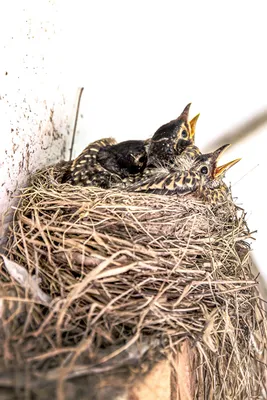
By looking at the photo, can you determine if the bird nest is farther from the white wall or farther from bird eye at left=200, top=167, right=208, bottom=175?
the white wall

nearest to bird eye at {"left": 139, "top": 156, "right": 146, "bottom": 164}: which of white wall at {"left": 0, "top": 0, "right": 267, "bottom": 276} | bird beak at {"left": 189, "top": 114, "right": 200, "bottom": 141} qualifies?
bird beak at {"left": 189, "top": 114, "right": 200, "bottom": 141}

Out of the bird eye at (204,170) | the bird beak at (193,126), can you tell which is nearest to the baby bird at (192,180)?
the bird eye at (204,170)

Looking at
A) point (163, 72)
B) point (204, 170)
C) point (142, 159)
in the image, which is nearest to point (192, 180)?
point (204, 170)

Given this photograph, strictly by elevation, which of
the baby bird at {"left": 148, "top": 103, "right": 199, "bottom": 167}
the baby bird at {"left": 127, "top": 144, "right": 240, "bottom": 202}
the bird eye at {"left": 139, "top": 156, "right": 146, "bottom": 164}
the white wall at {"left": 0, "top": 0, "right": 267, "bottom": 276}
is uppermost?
the white wall at {"left": 0, "top": 0, "right": 267, "bottom": 276}

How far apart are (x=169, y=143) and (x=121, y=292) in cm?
59

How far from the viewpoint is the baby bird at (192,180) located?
4.09 feet

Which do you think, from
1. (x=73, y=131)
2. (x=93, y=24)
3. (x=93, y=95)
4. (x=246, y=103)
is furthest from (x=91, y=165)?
(x=246, y=103)

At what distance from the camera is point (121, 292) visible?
3.07 ft

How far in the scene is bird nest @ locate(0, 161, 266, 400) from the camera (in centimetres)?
76

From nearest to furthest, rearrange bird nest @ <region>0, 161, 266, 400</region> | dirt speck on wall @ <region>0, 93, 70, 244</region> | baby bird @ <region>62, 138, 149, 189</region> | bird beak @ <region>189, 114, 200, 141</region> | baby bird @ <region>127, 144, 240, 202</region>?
1. bird nest @ <region>0, 161, 266, 400</region>
2. dirt speck on wall @ <region>0, 93, 70, 244</region>
3. baby bird @ <region>127, 144, 240, 202</region>
4. baby bird @ <region>62, 138, 149, 189</region>
5. bird beak @ <region>189, 114, 200, 141</region>

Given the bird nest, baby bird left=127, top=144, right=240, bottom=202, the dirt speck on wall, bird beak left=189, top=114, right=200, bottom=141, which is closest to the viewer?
the bird nest

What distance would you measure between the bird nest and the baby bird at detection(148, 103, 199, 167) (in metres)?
0.21

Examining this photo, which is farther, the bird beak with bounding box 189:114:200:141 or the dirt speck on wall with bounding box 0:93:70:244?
the bird beak with bounding box 189:114:200:141

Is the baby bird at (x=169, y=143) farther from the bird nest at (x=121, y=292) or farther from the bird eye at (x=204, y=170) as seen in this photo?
the bird nest at (x=121, y=292)
